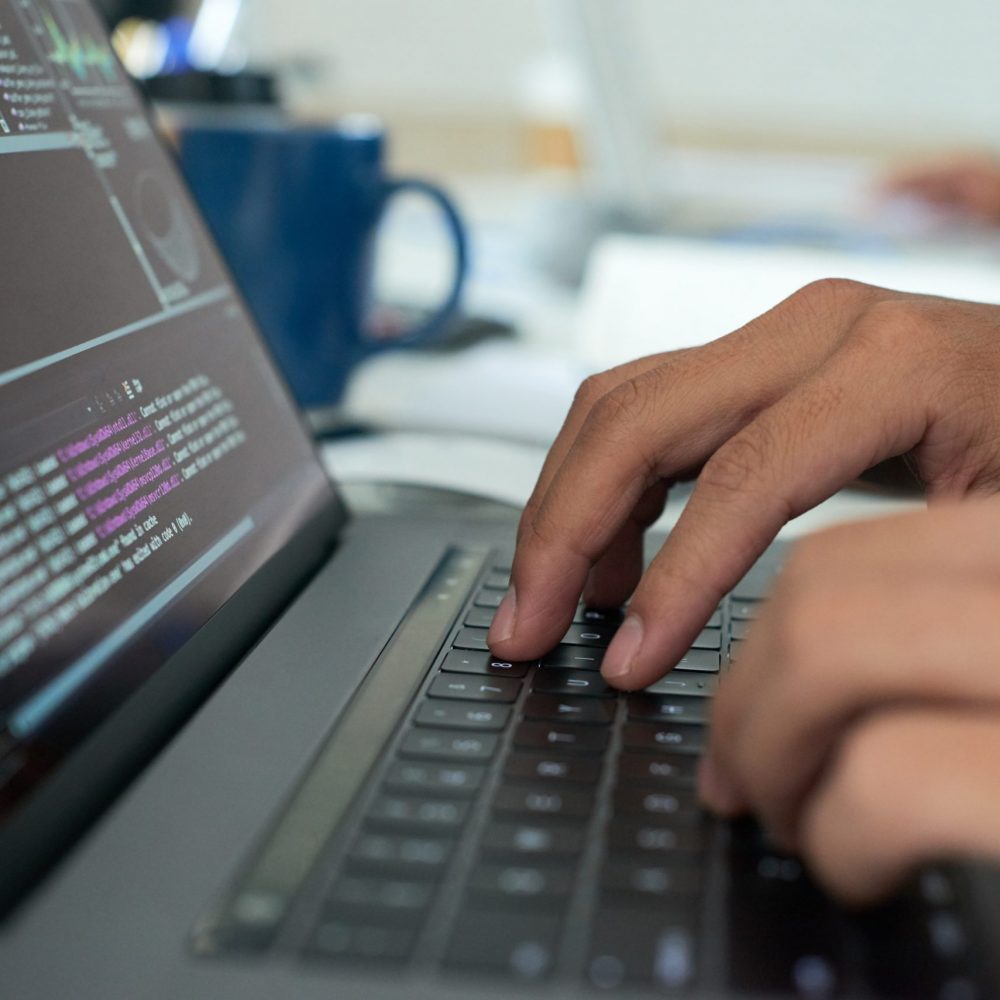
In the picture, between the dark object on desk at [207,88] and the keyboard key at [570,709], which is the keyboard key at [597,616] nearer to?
the keyboard key at [570,709]

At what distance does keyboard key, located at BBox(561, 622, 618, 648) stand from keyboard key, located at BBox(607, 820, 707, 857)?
0.11m

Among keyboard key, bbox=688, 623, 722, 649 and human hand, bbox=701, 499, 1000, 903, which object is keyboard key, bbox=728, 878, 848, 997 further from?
keyboard key, bbox=688, 623, 722, 649

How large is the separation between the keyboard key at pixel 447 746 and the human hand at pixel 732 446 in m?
0.05

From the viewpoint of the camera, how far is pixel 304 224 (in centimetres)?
70

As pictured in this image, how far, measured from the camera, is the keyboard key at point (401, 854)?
0.88 ft

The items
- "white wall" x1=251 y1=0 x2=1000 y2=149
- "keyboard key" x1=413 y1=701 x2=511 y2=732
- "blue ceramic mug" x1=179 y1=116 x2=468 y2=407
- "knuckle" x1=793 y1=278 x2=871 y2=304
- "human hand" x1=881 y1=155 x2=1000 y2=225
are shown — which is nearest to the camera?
"keyboard key" x1=413 y1=701 x2=511 y2=732

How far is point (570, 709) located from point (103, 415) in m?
0.18

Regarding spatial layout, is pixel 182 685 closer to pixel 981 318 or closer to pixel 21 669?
pixel 21 669

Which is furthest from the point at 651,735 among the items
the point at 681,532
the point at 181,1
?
the point at 181,1

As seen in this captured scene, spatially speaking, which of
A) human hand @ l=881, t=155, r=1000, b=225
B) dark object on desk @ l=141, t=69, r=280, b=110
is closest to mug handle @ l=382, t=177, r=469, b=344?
dark object on desk @ l=141, t=69, r=280, b=110

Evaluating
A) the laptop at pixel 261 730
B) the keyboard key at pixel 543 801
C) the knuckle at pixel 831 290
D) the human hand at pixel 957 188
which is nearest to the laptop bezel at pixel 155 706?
the laptop at pixel 261 730

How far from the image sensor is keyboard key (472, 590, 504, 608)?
43cm

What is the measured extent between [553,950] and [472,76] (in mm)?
2426

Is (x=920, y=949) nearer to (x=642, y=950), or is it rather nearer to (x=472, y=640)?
(x=642, y=950)
